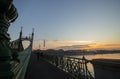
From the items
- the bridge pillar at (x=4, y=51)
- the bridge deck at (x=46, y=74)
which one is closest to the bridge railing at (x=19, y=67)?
the bridge pillar at (x=4, y=51)

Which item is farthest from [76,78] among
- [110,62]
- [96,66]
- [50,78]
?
[110,62]

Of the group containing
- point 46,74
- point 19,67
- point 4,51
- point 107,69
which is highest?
point 4,51

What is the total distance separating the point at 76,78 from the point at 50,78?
172 centimetres

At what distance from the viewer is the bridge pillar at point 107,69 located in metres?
2.86

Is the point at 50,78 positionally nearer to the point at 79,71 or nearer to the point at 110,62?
the point at 79,71

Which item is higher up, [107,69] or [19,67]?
[19,67]

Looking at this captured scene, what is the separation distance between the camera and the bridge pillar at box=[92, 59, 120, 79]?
2862mm

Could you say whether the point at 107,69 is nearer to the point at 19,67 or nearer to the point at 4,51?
the point at 19,67

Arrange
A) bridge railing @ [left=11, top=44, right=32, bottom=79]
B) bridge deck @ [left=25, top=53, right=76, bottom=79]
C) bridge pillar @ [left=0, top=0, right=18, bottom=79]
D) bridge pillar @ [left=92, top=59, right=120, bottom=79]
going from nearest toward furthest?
bridge pillar @ [left=0, top=0, right=18, bottom=79] < bridge railing @ [left=11, top=44, right=32, bottom=79] < bridge pillar @ [left=92, top=59, right=120, bottom=79] < bridge deck @ [left=25, top=53, right=76, bottom=79]

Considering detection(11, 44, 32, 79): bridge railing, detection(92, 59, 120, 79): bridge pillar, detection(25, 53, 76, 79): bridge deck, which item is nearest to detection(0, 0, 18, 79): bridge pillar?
detection(11, 44, 32, 79): bridge railing

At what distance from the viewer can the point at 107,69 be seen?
3143mm

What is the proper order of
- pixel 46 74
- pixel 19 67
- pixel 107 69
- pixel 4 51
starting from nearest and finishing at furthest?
pixel 4 51, pixel 19 67, pixel 107 69, pixel 46 74

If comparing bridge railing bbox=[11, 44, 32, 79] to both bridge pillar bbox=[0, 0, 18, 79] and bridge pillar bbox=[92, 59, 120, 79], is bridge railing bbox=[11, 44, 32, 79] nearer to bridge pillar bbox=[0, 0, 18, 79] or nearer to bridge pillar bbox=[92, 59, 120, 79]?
bridge pillar bbox=[0, 0, 18, 79]

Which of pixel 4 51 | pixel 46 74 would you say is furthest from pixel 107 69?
pixel 46 74
